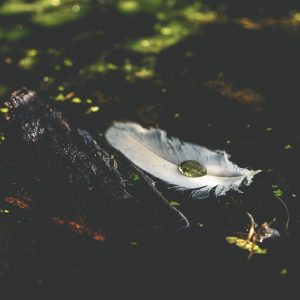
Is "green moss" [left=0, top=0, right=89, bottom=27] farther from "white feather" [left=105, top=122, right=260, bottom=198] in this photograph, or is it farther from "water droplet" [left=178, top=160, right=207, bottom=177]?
Result: "water droplet" [left=178, top=160, right=207, bottom=177]

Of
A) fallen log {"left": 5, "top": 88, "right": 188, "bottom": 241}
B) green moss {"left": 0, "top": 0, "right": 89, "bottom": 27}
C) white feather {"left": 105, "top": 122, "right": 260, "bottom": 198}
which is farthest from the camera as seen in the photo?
green moss {"left": 0, "top": 0, "right": 89, "bottom": 27}

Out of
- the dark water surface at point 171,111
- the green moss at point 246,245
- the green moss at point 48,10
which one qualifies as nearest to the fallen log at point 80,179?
the dark water surface at point 171,111

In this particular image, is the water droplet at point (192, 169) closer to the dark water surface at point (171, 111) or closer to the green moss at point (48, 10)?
the dark water surface at point (171, 111)

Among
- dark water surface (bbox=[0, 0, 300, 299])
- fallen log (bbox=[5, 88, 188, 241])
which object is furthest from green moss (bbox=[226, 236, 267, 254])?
fallen log (bbox=[5, 88, 188, 241])

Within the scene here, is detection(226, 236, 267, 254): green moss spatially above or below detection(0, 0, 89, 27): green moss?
below

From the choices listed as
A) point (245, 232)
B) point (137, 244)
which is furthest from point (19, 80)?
point (245, 232)

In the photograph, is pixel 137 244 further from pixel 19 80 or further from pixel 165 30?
pixel 165 30
